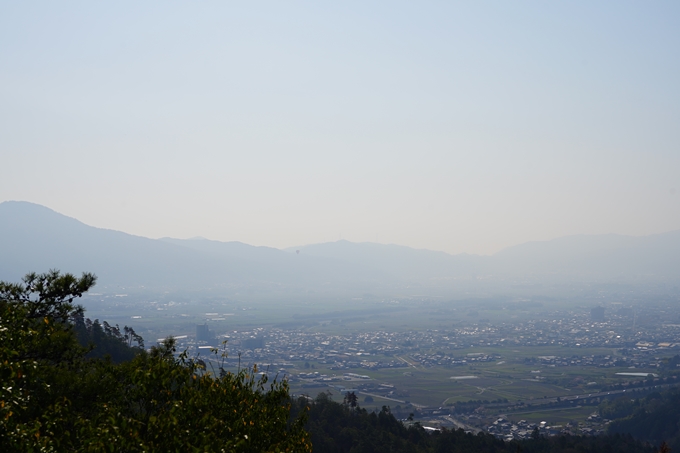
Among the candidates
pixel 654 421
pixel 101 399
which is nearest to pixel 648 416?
pixel 654 421

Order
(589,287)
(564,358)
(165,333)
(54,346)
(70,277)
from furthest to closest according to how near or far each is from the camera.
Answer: (589,287)
(165,333)
(564,358)
(70,277)
(54,346)

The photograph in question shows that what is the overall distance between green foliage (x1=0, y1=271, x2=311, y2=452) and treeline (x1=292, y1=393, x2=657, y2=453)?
1578 cm

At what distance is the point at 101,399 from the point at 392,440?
20075 millimetres

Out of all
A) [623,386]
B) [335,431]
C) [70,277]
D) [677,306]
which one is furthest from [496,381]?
[677,306]

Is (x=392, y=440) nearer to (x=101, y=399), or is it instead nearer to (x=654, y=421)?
(x=101, y=399)

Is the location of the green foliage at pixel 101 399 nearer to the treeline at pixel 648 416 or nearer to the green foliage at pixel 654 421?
the treeline at pixel 648 416

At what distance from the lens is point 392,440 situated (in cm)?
2570

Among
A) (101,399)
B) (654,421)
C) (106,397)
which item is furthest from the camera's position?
(654,421)

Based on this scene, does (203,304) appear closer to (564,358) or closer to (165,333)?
(165,333)

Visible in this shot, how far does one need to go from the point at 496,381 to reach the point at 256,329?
3999cm

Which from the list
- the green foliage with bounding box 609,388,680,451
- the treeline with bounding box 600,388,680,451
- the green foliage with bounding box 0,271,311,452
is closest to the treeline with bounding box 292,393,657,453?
the green foliage with bounding box 609,388,680,451

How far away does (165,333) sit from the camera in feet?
248

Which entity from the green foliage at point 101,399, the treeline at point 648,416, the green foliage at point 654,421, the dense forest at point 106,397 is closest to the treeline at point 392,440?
the green foliage at point 654,421

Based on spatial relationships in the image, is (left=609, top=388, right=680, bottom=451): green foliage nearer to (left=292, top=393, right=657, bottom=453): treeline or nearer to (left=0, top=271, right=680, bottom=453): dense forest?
(left=292, top=393, right=657, bottom=453): treeline
